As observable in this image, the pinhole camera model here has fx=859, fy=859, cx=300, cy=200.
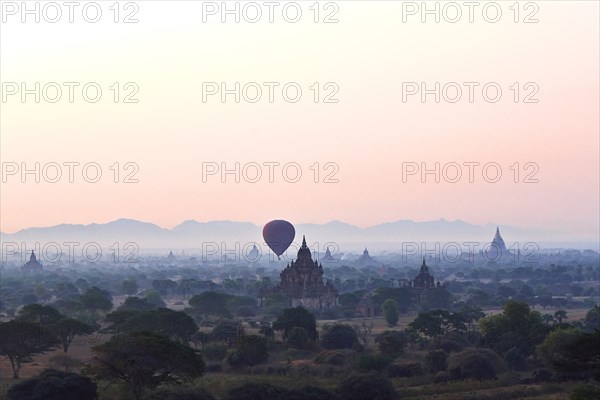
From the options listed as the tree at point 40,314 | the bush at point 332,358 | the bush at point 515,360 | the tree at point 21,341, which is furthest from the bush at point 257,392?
the tree at point 40,314

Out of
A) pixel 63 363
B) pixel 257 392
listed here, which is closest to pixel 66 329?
pixel 63 363

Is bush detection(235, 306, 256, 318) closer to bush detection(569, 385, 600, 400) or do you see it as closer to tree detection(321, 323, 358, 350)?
tree detection(321, 323, 358, 350)

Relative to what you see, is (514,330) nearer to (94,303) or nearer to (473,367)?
(473,367)

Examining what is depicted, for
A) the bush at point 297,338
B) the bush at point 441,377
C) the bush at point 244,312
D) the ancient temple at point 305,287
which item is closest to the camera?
the bush at point 441,377

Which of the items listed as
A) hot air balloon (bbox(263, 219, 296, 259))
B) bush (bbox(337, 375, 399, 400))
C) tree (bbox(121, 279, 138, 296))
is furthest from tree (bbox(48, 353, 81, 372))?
hot air balloon (bbox(263, 219, 296, 259))

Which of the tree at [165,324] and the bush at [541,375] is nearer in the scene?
the bush at [541,375]

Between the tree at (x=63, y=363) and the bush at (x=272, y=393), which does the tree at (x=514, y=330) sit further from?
the tree at (x=63, y=363)

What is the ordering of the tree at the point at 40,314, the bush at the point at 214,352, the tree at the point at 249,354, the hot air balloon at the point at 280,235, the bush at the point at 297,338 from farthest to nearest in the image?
the hot air balloon at the point at 280,235 < the tree at the point at 40,314 < the bush at the point at 297,338 < the bush at the point at 214,352 < the tree at the point at 249,354

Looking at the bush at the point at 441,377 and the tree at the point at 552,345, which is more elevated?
the tree at the point at 552,345
